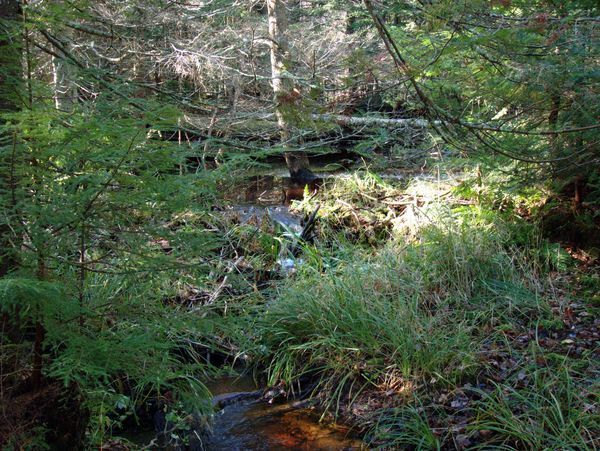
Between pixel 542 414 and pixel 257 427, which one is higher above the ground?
pixel 542 414

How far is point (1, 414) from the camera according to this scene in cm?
270

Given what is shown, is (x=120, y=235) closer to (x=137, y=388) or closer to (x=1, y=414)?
(x=1, y=414)

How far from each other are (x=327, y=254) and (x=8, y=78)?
4.62 meters

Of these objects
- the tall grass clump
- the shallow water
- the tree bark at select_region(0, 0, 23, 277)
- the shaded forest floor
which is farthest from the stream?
the tree bark at select_region(0, 0, 23, 277)

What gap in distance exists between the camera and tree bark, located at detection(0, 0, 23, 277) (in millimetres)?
2541

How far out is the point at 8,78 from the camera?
9.05 feet

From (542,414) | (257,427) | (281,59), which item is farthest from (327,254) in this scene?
(281,59)

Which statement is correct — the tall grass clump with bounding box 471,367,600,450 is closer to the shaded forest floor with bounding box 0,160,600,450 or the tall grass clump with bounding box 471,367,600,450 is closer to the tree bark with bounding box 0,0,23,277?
the shaded forest floor with bounding box 0,160,600,450

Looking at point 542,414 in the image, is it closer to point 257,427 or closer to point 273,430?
point 273,430

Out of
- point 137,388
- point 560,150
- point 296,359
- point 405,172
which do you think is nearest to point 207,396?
point 137,388

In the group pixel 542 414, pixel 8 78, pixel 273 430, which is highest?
pixel 8 78

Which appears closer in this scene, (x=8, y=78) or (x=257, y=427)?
(x=8, y=78)

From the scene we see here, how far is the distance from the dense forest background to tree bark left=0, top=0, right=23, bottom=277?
1cm

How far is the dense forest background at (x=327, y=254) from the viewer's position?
8.84 ft
